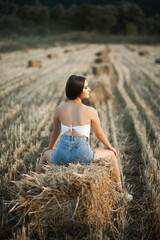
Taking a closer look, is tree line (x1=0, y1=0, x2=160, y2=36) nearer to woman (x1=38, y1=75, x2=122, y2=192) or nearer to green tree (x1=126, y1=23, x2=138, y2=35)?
green tree (x1=126, y1=23, x2=138, y2=35)

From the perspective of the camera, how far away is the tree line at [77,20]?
4889cm

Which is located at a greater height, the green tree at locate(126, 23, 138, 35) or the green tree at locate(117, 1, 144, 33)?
the green tree at locate(117, 1, 144, 33)

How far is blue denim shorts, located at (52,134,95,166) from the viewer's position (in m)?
2.42

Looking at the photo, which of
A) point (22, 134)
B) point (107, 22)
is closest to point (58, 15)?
point (107, 22)

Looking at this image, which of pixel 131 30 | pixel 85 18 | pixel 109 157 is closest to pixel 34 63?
pixel 109 157

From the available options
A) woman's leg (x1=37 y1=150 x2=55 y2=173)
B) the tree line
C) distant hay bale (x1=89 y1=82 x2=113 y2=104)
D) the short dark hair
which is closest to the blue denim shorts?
woman's leg (x1=37 y1=150 x2=55 y2=173)

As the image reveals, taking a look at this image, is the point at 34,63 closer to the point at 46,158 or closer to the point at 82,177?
the point at 46,158

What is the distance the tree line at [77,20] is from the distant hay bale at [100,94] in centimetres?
4120

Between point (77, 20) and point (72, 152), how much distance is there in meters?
63.1

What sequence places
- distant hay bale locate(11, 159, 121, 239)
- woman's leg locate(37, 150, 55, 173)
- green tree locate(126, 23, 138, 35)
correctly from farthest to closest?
green tree locate(126, 23, 138, 35), woman's leg locate(37, 150, 55, 173), distant hay bale locate(11, 159, 121, 239)

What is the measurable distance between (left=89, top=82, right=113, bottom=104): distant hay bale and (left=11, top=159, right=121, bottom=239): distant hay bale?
4.21 metres

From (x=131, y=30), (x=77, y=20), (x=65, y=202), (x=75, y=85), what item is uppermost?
(x=77, y=20)

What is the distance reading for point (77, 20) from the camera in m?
59.5

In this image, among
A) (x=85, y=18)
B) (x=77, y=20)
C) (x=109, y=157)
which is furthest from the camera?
(x=77, y=20)
